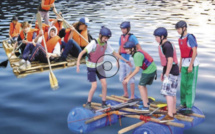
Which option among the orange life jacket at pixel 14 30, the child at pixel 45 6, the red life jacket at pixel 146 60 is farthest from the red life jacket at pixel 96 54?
the orange life jacket at pixel 14 30

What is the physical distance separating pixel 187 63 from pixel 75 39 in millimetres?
6973

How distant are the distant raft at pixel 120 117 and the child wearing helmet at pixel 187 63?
429 millimetres

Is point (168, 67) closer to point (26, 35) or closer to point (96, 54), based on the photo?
point (96, 54)

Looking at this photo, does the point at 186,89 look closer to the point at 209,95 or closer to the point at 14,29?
the point at 209,95

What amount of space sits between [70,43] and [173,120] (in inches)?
282

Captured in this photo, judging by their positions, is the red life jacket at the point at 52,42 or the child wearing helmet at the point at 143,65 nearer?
the child wearing helmet at the point at 143,65

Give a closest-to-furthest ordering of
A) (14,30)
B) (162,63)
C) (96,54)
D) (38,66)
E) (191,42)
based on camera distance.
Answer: (162,63) → (191,42) → (96,54) → (38,66) → (14,30)

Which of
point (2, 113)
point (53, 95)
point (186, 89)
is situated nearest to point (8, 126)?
point (2, 113)

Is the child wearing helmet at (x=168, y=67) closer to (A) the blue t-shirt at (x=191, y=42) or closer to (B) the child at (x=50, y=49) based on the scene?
(A) the blue t-shirt at (x=191, y=42)

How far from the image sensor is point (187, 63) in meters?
8.03

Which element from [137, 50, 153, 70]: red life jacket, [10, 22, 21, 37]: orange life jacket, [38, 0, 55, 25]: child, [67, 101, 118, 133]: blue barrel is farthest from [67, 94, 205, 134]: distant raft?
[10, 22, 21, 37]: orange life jacket

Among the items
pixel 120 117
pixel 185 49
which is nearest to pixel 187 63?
pixel 185 49

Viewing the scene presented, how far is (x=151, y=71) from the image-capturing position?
25.8ft

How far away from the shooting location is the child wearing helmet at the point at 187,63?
7.78m
